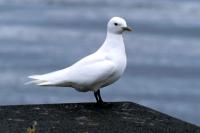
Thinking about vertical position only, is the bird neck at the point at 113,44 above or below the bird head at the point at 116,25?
below

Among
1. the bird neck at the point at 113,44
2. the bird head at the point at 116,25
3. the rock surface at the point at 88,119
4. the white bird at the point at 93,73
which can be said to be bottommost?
the rock surface at the point at 88,119

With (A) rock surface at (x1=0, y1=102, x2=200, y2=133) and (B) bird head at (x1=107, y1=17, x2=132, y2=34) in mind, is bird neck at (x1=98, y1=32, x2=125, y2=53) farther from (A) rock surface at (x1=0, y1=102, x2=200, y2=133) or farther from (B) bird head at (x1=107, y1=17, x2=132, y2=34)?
(A) rock surface at (x1=0, y1=102, x2=200, y2=133)

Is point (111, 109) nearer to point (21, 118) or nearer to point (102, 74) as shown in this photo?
point (102, 74)

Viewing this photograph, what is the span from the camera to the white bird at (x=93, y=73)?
10883 mm

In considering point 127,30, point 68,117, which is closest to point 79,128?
point 68,117

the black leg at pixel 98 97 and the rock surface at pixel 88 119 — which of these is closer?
the rock surface at pixel 88 119

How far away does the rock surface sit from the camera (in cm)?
930

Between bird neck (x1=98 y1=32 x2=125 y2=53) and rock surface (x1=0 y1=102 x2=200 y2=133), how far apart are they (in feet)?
2.41

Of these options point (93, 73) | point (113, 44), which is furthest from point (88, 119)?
point (113, 44)

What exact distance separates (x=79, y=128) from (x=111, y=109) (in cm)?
155

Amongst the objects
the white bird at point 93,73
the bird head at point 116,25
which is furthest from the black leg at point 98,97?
the bird head at point 116,25

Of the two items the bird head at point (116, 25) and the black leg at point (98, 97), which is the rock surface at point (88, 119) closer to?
the black leg at point (98, 97)

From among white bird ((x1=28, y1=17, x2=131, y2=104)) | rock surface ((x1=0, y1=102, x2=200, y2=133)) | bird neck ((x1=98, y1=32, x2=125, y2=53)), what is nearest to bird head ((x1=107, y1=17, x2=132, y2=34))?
bird neck ((x1=98, y1=32, x2=125, y2=53))

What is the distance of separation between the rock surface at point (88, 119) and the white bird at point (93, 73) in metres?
0.28
